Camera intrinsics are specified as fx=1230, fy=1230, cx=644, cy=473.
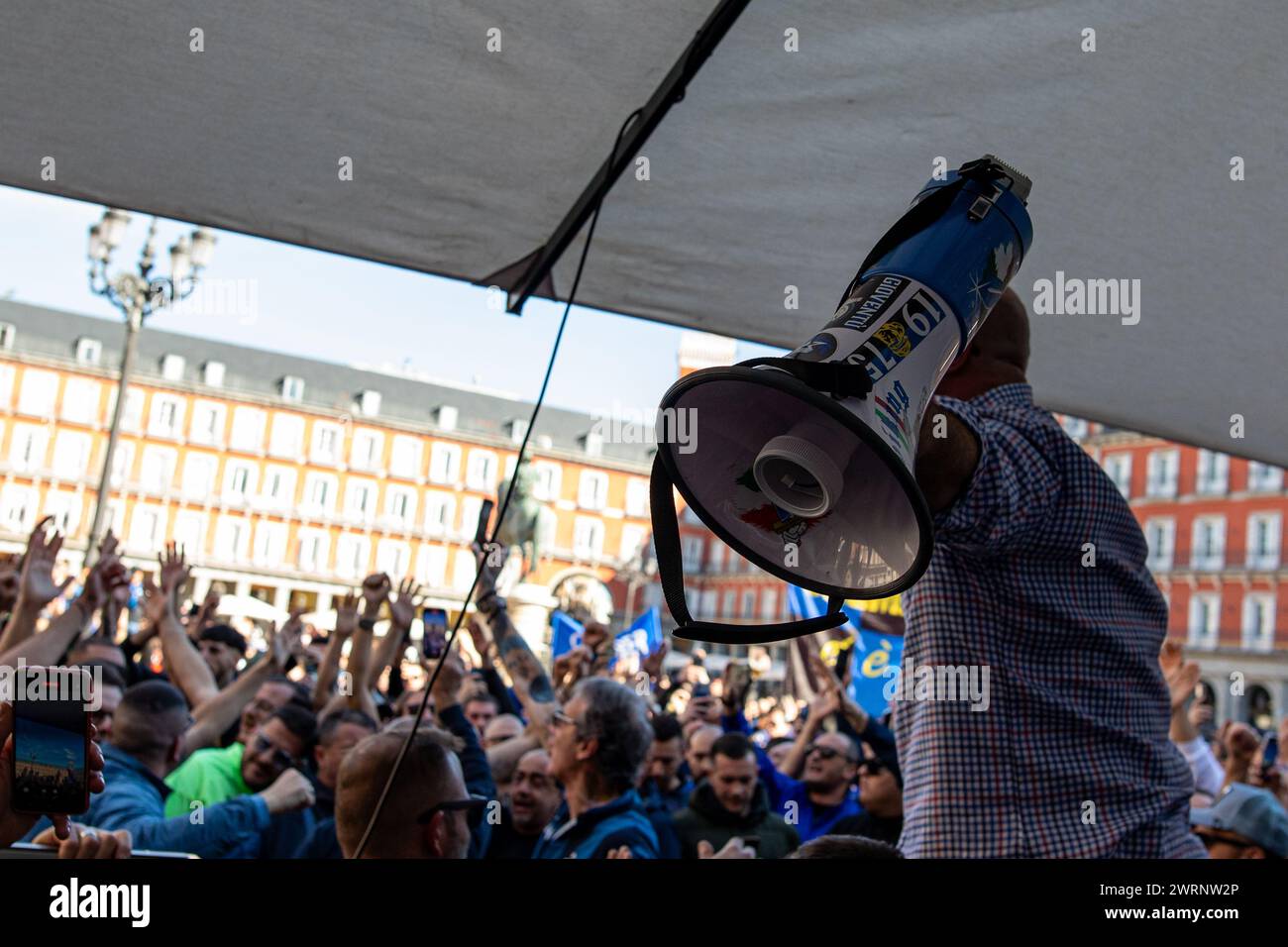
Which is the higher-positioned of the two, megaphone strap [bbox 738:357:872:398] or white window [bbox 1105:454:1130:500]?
white window [bbox 1105:454:1130:500]

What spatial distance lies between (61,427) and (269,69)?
223ft

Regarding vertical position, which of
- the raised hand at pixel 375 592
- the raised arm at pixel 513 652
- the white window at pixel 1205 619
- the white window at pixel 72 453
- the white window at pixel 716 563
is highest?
the white window at pixel 72 453

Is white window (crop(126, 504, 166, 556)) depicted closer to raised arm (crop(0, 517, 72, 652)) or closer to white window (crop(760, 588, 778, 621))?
white window (crop(760, 588, 778, 621))

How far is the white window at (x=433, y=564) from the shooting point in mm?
69500

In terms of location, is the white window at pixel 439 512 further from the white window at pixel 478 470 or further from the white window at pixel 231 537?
the white window at pixel 231 537

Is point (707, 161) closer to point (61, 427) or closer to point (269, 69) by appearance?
point (269, 69)

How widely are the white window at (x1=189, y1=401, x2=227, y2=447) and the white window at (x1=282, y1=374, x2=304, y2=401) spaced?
13.3 ft

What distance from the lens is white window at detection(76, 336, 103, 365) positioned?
217ft

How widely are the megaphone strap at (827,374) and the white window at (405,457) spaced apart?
70163mm

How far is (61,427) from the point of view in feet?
208

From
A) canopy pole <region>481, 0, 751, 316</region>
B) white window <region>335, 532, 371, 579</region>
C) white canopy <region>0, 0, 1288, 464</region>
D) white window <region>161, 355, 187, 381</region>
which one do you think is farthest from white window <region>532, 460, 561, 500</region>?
white canopy <region>0, 0, 1288, 464</region>

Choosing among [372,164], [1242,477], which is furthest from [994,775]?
[1242,477]

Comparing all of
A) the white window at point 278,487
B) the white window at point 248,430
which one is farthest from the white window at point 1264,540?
the white window at point 248,430

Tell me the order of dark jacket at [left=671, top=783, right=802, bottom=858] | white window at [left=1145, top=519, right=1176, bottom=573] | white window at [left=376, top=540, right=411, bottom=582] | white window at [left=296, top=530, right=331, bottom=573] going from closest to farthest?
dark jacket at [left=671, top=783, right=802, bottom=858] → white window at [left=1145, top=519, right=1176, bottom=573] → white window at [left=296, top=530, right=331, bottom=573] → white window at [left=376, top=540, right=411, bottom=582]
